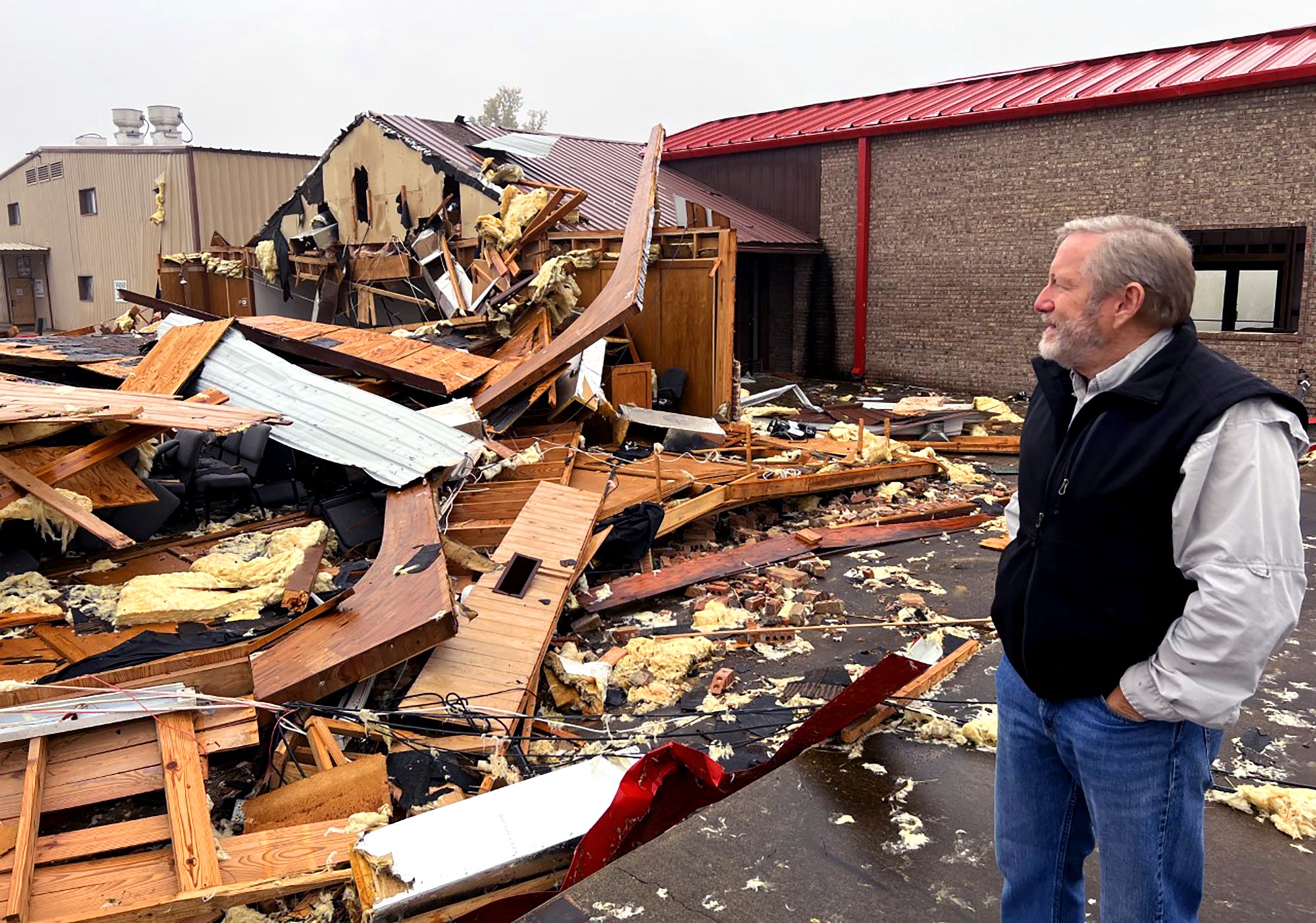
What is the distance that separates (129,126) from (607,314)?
26.5 metres

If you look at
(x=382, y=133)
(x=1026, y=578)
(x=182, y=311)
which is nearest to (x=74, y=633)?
(x=1026, y=578)

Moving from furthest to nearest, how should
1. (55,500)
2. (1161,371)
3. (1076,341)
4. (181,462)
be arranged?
(181,462), (55,500), (1076,341), (1161,371)

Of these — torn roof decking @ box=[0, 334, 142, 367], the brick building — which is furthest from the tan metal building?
torn roof decking @ box=[0, 334, 142, 367]

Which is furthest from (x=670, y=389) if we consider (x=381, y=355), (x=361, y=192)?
(x=361, y=192)

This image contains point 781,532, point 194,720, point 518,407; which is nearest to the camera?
point 194,720

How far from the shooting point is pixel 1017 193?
52.4 feet

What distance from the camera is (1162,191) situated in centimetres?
1449

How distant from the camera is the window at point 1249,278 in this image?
45.9 feet

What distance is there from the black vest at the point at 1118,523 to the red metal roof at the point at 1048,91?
14584 millimetres

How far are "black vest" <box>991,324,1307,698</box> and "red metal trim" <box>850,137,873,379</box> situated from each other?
55.1ft

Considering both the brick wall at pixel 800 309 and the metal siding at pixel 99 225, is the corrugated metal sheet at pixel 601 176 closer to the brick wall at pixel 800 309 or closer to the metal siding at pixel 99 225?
the brick wall at pixel 800 309

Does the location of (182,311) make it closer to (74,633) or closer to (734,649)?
(74,633)

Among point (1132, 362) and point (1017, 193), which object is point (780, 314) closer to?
point (1017, 193)

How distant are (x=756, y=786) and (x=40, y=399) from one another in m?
5.08
